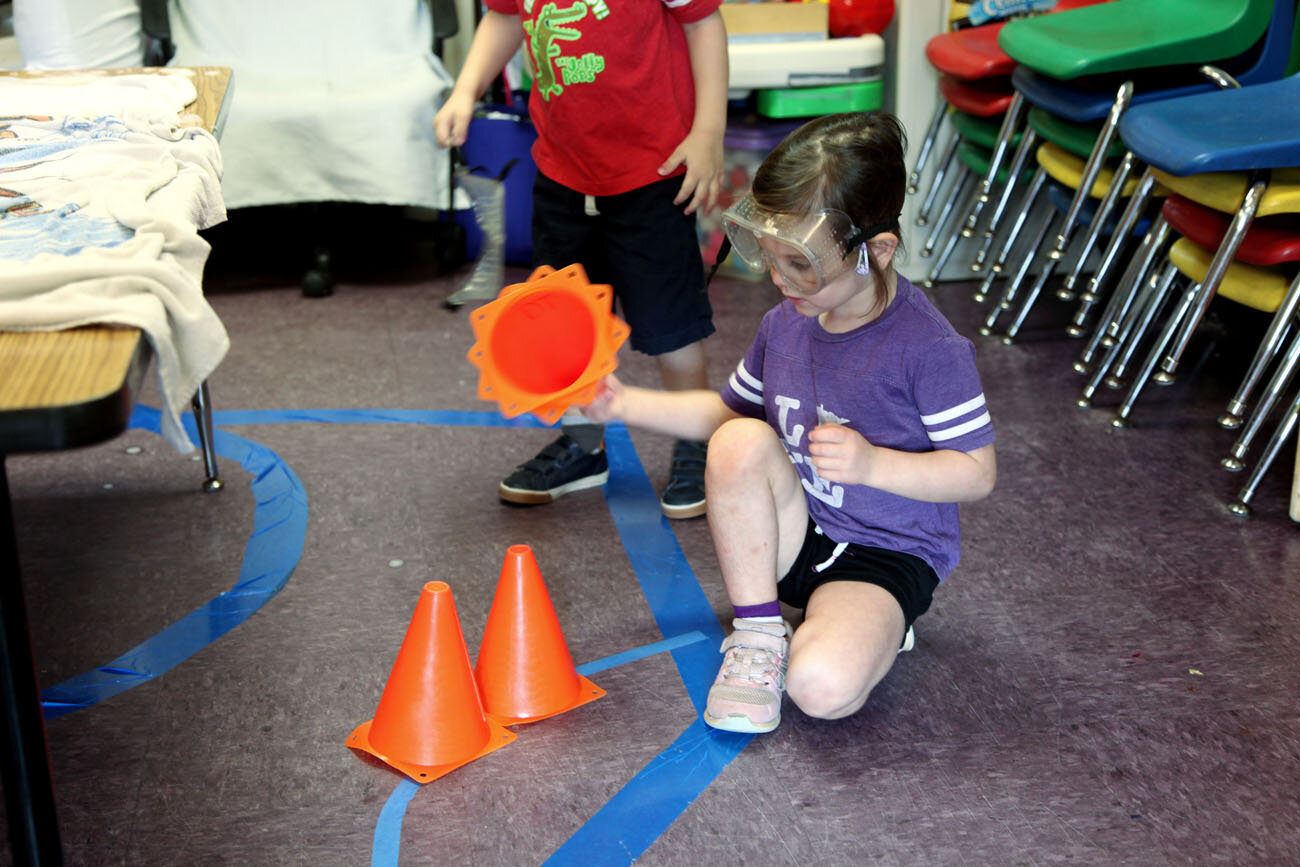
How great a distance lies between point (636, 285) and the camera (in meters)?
2.21

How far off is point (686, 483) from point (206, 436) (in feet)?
2.90

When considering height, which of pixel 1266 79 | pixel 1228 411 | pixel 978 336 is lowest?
pixel 978 336

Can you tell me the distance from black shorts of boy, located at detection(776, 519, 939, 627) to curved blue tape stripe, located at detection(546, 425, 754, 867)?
174mm

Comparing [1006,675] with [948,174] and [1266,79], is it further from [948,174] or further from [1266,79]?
[948,174]

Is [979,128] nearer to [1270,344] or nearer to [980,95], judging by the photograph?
[980,95]

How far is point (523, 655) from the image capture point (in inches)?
65.8

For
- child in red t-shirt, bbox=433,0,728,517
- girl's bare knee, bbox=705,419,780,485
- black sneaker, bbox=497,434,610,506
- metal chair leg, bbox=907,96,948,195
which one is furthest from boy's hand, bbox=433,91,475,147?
metal chair leg, bbox=907,96,948,195

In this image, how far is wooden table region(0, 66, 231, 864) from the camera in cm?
88

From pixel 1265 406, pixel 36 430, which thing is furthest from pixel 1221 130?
pixel 36 430

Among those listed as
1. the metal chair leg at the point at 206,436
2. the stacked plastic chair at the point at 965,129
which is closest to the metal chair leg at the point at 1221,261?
the stacked plastic chair at the point at 965,129

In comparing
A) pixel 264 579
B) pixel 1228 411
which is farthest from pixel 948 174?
pixel 264 579

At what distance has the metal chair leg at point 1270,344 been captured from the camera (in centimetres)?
221

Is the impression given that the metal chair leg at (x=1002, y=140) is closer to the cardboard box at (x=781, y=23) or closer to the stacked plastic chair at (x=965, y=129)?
the stacked plastic chair at (x=965, y=129)

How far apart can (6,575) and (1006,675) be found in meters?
1.28
